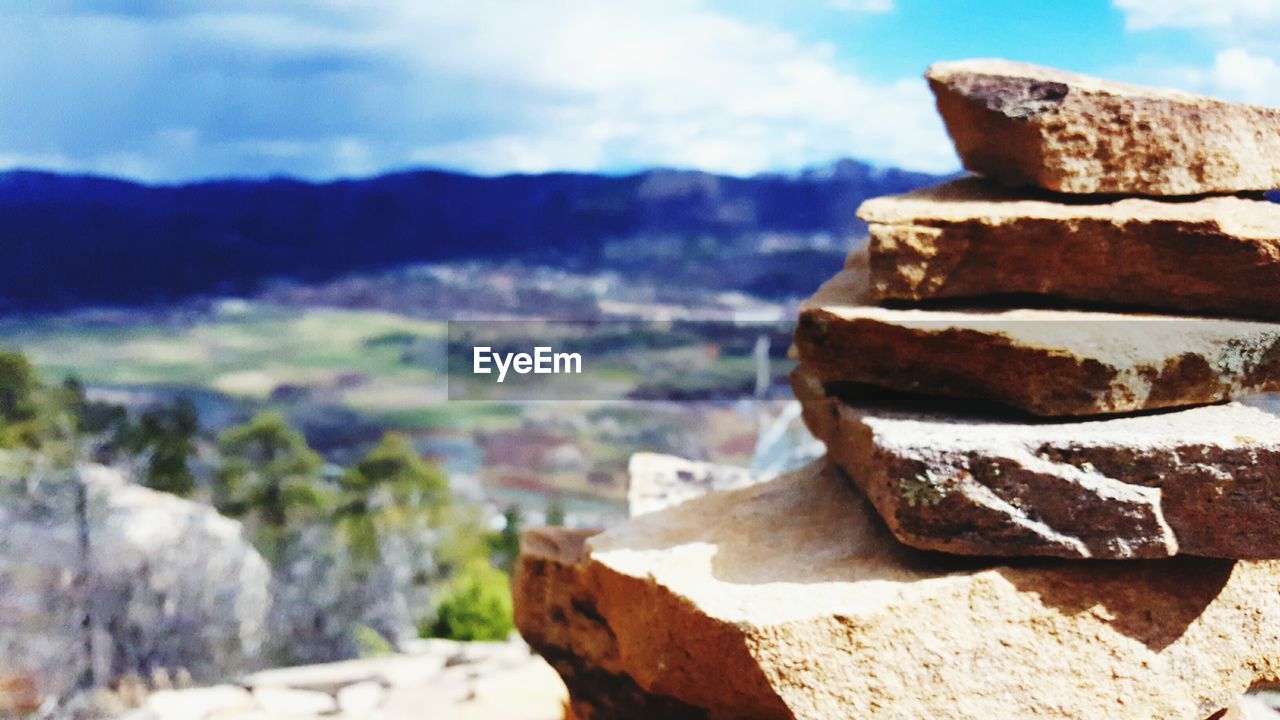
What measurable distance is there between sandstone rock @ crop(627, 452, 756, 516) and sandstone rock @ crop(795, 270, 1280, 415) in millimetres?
2863

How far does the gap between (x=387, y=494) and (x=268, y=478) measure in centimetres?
64

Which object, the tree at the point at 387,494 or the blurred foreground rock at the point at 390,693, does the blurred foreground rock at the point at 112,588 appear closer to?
the blurred foreground rock at the point at 390,693

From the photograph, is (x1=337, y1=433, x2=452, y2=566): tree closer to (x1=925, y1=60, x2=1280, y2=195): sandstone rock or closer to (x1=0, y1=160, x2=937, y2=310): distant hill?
(x1=0, y1=160, x2=937, y2=310): distant hill

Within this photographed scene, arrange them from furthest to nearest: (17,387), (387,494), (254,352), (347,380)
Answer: (387,494)
(347,380)
(254,352)
(17,387)

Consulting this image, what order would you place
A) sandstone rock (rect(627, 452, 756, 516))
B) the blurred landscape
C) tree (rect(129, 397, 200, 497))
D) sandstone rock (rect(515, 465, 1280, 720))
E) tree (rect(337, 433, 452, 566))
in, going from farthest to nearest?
sandstone rock (rect(627, 452, 756, 516)), tree (rect(337, 433, 452, 566)), tree (rect(129, 397, 200, 497)), the blurred landscape, sandstone rock (rect(515, 465, 1280, 720))

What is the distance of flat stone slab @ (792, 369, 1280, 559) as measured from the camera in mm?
2705

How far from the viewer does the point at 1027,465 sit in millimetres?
2701

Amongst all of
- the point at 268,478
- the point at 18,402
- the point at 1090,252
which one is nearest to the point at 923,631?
the point at 1090,252

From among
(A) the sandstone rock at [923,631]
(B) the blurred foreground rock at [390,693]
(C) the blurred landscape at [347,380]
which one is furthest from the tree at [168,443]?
(A) the sandstone rock at [923,631]

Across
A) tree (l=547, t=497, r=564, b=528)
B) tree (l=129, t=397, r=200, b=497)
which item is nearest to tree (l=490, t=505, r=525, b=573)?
tree (l=547, t=497, r=564, b=528)

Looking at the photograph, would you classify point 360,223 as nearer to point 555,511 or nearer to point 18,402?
point 18,402

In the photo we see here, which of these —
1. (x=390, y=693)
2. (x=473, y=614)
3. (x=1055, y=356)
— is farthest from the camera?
(x=473, y=614)

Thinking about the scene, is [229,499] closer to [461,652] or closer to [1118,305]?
[461,652]

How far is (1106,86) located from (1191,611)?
1.63 meters
